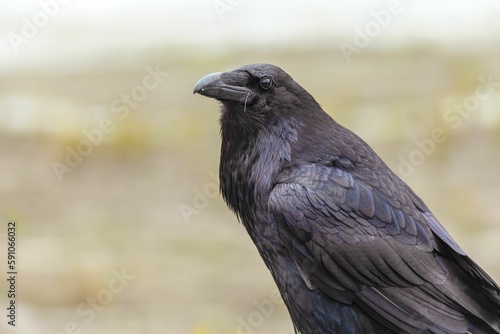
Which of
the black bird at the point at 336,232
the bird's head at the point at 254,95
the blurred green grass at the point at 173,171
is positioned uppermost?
the blurred green grass at the point at 173,171

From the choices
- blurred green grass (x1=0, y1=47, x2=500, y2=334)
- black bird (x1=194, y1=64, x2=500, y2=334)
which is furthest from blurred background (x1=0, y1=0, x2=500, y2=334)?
black bird (x1=194, y1=64, x2=500, y2=334)

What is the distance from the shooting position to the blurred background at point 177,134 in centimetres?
1046

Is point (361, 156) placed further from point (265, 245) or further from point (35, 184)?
point (35, 184)

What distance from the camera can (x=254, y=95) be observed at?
547 centimetres

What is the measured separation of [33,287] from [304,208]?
584 cm

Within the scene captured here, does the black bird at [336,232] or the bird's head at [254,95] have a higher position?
the bird's head at [254,95]

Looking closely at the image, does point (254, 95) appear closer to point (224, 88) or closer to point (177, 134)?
point (224, 88)

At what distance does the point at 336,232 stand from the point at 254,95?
854mm

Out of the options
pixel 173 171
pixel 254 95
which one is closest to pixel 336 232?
pixel 254 95

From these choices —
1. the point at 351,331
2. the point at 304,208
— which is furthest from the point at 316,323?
the point at 304,208

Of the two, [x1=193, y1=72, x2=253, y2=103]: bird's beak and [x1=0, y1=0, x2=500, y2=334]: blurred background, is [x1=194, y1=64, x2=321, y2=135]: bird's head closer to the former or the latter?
[x1=193, y1=72, x2=253, y2=103]: bird's beak

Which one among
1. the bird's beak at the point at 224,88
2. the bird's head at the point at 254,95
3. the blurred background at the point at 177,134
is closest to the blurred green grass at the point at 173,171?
the blurred background at the point at 177,134

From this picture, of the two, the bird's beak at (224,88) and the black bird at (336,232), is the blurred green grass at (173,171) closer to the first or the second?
the black bird at (336,232)

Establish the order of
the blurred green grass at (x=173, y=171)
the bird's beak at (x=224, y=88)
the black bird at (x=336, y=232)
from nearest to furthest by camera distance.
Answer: the black bird at (x=336, y=232) → the bird's beak at (x=224, y=88) → the blurred green grass at (x=173, y=171)
